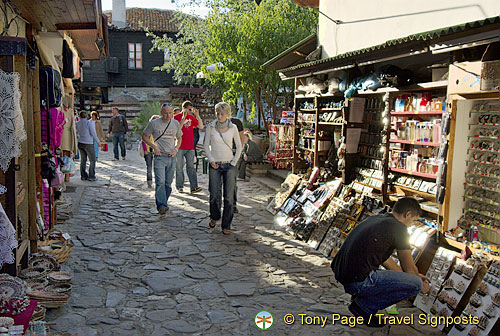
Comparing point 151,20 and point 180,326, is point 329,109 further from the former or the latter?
point 151,20

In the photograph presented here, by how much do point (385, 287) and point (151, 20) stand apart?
3449cm

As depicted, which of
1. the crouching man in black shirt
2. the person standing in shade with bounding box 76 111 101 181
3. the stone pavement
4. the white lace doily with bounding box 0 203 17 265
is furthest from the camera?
the person standing in shade with bounding box 76 111 101 181

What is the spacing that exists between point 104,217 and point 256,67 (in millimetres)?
8736

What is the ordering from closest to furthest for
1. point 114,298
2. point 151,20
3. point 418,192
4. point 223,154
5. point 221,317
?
point 221,317
point 114,298
point 418,192
point 223,154
point 151,20

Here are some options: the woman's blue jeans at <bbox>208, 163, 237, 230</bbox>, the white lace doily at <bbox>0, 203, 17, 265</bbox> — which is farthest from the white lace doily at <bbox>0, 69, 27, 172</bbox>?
the woman's blue jeans at <bbox>208, 163, 237, 230</bbox>

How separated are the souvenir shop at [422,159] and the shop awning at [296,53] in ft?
2.01

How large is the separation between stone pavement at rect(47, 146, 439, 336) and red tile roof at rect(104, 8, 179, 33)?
2757 centimetres

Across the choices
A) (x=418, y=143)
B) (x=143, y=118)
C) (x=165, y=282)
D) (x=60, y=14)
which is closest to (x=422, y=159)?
(x=418, y=143)

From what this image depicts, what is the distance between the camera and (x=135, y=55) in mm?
33688

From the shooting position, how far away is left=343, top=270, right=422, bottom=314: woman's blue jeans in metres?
3.94

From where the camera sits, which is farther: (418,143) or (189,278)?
(418,143)

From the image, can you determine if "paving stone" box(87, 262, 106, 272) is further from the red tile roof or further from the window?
the window

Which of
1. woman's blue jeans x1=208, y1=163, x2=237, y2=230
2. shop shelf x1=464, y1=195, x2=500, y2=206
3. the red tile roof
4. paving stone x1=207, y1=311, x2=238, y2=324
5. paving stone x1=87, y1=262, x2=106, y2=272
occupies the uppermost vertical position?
the red tile roof

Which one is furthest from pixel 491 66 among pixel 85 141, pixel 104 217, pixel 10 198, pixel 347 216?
pixel 85 141
